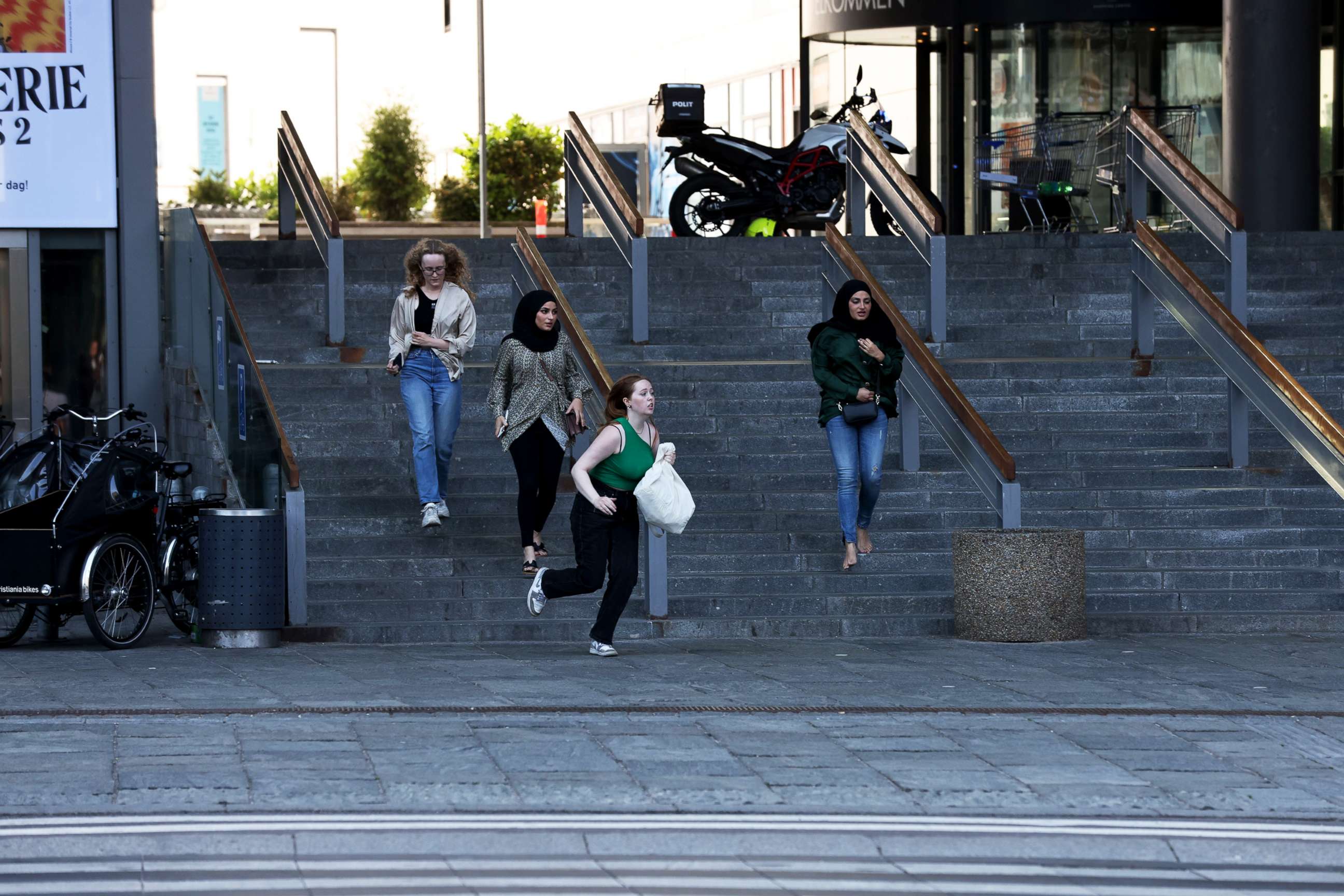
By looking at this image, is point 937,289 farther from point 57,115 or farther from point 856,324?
point 57,115

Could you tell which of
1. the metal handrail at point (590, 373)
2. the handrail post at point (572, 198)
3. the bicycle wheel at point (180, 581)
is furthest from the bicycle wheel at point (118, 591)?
the handrail post at point (572, 198)

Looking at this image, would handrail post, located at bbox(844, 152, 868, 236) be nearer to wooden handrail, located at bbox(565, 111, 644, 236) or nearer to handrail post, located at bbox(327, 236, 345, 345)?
wooden handrail, located at bbox(565, 111, 644, 236)

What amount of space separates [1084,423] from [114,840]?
8922 mm

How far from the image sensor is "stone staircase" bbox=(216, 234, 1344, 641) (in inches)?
436

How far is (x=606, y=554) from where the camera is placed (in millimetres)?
9766

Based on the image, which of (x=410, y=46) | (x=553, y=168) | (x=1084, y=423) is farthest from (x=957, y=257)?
(x=410, y=46)

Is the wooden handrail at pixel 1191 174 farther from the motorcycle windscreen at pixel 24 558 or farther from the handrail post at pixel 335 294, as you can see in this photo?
the motorcycle windscreen at pixel 24 558

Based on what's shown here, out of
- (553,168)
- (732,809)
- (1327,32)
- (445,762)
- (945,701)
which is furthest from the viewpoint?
(553,168)

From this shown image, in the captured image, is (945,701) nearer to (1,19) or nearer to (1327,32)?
(1,19)

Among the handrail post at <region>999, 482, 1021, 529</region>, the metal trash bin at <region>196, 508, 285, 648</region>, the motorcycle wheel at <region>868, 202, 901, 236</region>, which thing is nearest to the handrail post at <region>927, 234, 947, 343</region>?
the motorcycle wheel at <region>868, 202, 901, 236</region>

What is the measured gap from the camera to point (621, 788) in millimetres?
6727

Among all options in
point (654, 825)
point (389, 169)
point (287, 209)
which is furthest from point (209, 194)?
point (654, 825)

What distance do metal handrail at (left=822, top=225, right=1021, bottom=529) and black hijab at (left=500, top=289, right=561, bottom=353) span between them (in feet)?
7.00

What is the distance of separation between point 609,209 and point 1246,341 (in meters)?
5.84
